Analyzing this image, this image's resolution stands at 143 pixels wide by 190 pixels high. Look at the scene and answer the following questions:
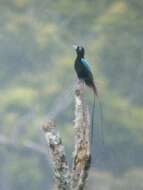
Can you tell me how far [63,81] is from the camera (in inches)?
675

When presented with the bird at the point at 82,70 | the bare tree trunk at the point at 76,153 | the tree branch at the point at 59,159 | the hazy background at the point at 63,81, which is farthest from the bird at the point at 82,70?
the hazy background at the point at 63,81

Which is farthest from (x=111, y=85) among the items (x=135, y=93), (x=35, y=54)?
(x=35, y=54)

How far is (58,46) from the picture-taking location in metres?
18.0

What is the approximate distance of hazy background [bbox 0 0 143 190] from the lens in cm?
1584

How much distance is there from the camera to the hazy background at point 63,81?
1584cm

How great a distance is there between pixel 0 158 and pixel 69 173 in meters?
13.1

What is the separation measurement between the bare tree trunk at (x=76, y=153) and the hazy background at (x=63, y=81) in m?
11.3

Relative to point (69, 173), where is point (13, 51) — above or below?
above

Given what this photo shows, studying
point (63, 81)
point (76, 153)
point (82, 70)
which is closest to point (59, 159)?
point (76, 153)

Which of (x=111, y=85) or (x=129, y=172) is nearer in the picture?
(x=129, y=172)

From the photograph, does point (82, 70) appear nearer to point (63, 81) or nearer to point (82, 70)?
point (82, 70)

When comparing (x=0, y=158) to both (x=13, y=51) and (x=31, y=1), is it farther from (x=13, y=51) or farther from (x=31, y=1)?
(x=31, y=1)

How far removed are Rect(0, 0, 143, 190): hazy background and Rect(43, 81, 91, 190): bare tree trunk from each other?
11260mm

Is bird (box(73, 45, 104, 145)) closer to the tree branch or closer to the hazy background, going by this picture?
the tree branch
